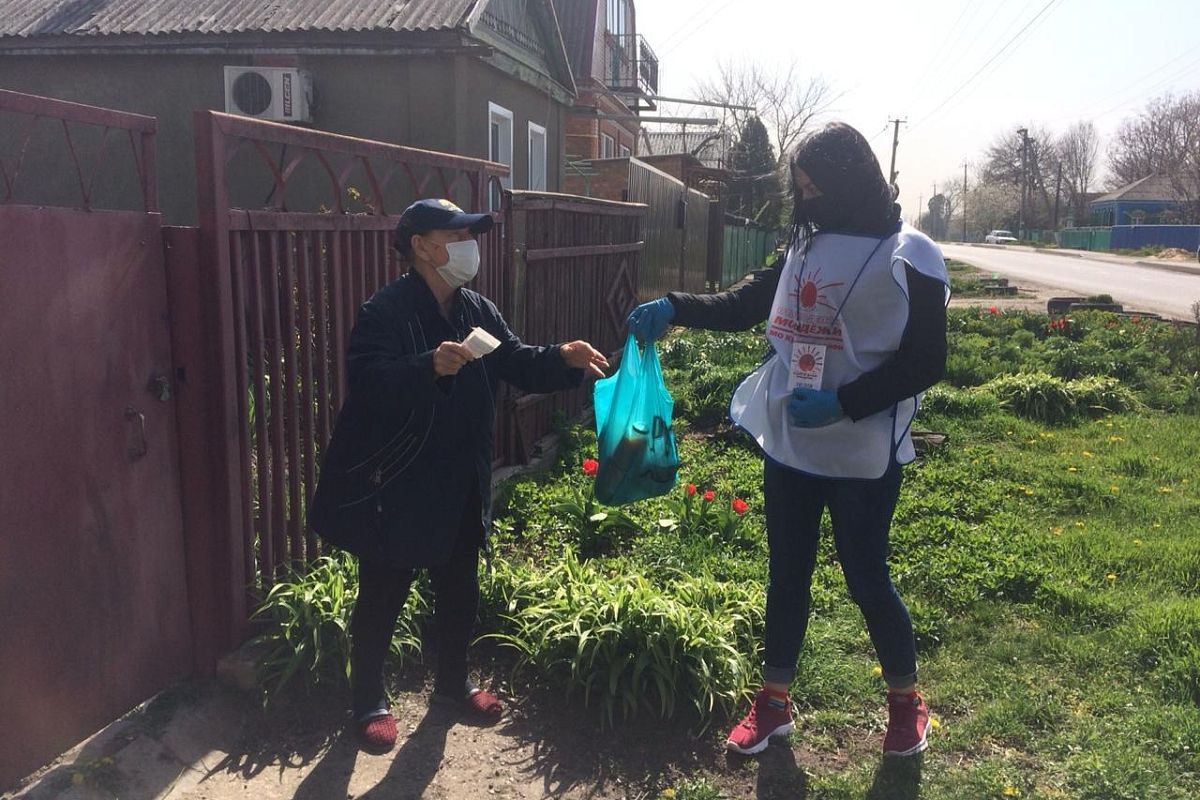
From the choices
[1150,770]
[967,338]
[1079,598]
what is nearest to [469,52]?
[967,338]

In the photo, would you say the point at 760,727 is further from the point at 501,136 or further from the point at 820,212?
the point at 501,136

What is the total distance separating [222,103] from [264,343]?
8.43 metres

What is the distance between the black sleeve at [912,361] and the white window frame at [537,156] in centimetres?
1139

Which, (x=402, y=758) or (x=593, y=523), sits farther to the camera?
(x=593, y=523)

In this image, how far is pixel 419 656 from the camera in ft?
11.7

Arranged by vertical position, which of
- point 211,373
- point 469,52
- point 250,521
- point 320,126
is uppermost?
point 469,52

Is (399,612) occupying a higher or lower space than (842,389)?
lower

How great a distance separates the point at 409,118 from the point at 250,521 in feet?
26.3

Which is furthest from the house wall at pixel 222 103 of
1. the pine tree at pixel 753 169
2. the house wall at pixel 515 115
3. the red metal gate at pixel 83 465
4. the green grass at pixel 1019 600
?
the pine tree at pixel 753 169

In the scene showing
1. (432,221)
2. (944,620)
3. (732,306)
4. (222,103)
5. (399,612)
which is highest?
(222,103)

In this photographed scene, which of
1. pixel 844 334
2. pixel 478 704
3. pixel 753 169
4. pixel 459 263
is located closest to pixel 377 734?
pixel 478 704

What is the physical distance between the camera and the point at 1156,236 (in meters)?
55.0

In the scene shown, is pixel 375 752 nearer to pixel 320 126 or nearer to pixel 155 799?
pixel 155 799

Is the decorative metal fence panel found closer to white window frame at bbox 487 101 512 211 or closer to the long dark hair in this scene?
the long dark hair
